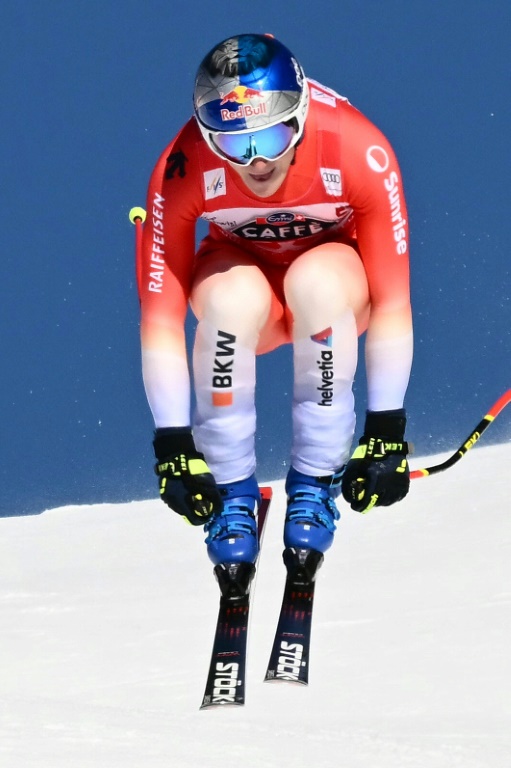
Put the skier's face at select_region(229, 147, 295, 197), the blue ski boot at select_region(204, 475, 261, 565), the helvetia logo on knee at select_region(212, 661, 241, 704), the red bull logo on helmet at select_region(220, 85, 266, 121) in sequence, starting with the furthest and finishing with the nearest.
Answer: the blue ski boot at select_region(204, 475, 261, 565) → the helvetia logo on knee at select_region(212, 661, 241, 704) → the skier's face at select_region(229, 147, 295, 197) → the red bull logo on helmet at select_region(220, 85, 266, 121)

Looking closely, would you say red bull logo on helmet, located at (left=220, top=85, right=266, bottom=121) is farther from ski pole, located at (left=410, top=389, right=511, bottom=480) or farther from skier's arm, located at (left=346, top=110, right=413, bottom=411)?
ski pole, located at (left=410, top=389, right=511, bottom=480)

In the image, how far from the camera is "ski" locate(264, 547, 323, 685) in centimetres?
404

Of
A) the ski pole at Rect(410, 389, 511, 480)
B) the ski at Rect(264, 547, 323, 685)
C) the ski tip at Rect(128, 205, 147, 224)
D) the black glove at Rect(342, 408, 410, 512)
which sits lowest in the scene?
the ski at Rect(264, 547, 323, 685)

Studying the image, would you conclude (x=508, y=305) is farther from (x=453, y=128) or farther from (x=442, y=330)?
(x=453, y=128)

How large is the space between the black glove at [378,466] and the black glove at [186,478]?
0.37 m

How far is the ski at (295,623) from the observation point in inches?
159

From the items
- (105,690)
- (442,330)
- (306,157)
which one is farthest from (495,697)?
(442,330)

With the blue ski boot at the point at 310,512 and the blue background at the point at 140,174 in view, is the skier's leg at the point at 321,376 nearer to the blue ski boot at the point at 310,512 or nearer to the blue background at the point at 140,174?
the blue ski boot at the point at 310,512

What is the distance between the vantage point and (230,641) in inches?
160

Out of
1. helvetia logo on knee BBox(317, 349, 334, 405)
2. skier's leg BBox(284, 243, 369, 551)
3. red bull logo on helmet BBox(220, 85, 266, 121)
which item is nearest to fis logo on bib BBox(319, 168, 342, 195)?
skier's leg BBox(284, 243, 369, 551)

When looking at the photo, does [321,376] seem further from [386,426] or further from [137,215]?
[137,215]

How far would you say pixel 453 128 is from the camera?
6.52m

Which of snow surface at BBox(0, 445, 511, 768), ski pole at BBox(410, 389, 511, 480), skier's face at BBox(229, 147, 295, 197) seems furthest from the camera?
ski pole at BBox(410, 389, 511, 480)

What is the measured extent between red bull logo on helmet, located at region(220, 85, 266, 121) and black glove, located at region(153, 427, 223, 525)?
0.86 metres
